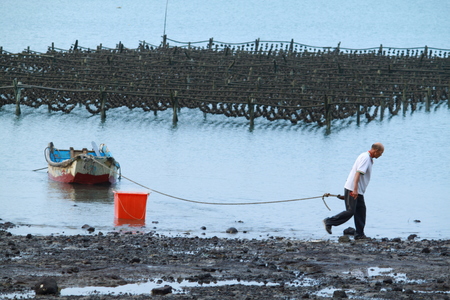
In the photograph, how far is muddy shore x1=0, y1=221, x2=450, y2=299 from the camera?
768 centimetres

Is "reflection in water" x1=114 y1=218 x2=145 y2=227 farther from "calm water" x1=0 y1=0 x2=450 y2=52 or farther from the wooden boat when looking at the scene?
"calm water" x1=0 y1=0 x2=450 y2=52

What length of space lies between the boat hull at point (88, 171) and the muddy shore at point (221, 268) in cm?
902

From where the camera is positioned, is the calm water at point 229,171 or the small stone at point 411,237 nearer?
the small stone at point 411,237

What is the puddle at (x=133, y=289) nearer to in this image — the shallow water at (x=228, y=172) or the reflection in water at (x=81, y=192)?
the shallow water at (x=228, y=172)

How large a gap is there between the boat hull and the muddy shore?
902cm

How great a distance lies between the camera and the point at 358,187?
1115cm

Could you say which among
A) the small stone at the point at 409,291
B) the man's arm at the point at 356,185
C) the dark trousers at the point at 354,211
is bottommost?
the small stone at the point at 409,291

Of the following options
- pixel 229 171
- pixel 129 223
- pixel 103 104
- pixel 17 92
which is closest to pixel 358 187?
pixel 129 223

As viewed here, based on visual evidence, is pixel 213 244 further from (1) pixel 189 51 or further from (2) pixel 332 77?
(1) pixel 189 51

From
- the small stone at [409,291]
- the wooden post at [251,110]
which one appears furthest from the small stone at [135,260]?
the wooden post at [251,110]

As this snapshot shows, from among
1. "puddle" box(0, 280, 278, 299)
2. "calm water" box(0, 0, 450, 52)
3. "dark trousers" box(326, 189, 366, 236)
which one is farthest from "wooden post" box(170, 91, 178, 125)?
"calm water" box(0, 0, 450, 52)

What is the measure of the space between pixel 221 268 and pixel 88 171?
1232cm

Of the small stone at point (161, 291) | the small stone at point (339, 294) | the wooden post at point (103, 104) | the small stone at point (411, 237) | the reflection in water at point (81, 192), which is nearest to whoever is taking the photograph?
the small stone at point (339, 294)

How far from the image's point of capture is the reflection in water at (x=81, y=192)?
1852 cm
